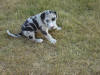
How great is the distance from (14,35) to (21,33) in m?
0.20

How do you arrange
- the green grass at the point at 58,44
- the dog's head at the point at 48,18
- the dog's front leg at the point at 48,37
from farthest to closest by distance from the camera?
1. the dog's front leg at the point at 48,37
2. the dog's head at the point at 48,18
3. the green grass at the point at 58,44

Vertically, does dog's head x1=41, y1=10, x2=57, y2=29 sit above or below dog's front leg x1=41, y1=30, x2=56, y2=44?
above

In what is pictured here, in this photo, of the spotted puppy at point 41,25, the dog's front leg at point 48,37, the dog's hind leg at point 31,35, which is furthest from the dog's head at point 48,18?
the dog's hind leg at point 31,35

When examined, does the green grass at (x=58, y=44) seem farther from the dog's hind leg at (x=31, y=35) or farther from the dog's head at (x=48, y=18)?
the dog's head at (x=48, y=18)

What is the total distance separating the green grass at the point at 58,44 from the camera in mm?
4879

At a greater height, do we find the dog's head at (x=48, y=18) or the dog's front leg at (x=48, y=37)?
the dog's head at (x=48, y=18)

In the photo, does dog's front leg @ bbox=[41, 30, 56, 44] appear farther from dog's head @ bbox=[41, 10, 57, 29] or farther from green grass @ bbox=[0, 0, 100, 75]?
dog's head @ bbox=[41, 10, 57, 29]

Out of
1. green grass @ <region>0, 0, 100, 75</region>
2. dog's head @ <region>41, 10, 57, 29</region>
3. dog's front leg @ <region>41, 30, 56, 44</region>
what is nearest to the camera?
green grass @ <region>0, 0, 100, 75</region>

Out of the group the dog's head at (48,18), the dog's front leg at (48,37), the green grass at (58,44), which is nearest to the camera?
the green grass at (58,44)

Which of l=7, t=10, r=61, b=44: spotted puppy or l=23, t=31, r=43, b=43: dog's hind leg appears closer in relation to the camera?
l=7, t=10, r=61, b=44: spotted puppy

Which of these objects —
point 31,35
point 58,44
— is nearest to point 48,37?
point 58,44

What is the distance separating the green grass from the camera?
4879 millimetres

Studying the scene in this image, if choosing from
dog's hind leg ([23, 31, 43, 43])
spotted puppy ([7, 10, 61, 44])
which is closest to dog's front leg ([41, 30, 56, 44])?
spotted puppy ([7, 10, 61, 44])

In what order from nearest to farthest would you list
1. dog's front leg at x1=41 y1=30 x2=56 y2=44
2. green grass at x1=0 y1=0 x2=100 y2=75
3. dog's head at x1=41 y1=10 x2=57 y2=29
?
green grass at x1=0 y1=0 x2=100 y2=75 → dog's head at x1=41 y1=10 x2=57 y2=29 → dog's front leg at x1=41 y1=30 x2=56 y2=44
